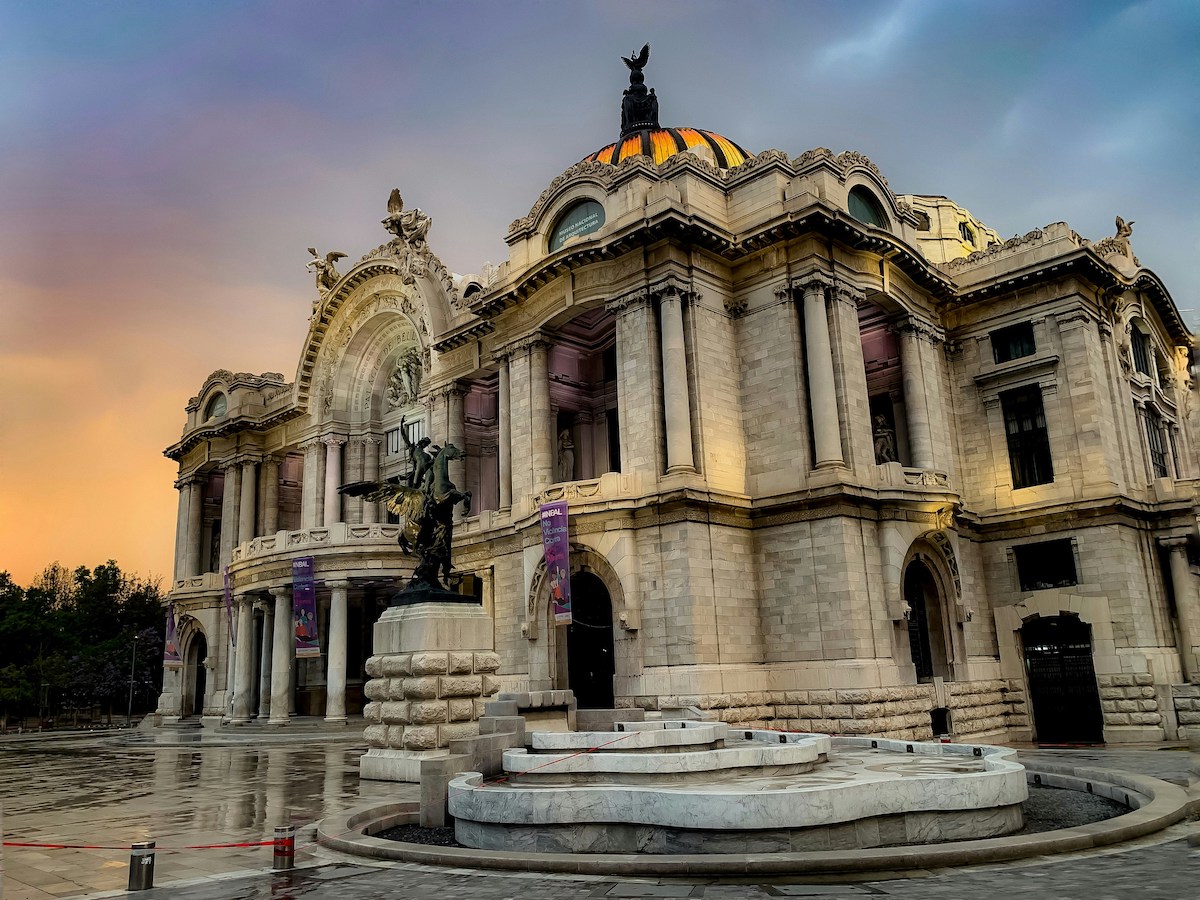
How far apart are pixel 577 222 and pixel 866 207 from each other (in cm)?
1013

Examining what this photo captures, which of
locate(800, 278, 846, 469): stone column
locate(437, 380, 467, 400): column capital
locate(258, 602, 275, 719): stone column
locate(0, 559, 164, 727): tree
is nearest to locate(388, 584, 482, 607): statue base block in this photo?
locate(800, 278, 846, 469): stone column

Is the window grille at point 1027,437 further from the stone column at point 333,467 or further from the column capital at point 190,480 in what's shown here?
the column capital at point 190,480

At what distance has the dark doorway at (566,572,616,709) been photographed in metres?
30.7

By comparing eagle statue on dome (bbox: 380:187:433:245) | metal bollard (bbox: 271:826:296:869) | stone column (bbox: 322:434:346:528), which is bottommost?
metal bollard (bbox: 271:826:296:869)

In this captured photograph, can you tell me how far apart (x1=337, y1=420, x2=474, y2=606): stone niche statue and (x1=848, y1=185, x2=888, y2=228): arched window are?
18307 millimetres

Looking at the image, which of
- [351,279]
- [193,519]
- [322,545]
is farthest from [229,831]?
[193,519]

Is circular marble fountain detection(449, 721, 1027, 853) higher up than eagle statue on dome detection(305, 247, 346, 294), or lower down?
lower down

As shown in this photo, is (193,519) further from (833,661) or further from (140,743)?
(833,661)

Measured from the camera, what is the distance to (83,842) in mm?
13242

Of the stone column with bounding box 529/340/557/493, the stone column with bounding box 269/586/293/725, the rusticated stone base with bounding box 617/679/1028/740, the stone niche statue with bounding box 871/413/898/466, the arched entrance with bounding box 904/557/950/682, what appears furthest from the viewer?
the stone column with bounding box 269/586/293/725

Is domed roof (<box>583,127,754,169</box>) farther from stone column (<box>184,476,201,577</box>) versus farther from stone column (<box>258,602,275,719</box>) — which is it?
stone column (<box>184,476,201,577</box>)

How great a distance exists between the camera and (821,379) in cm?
2911

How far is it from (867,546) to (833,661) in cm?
359

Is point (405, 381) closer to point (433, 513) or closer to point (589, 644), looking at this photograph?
point (589, 644)
